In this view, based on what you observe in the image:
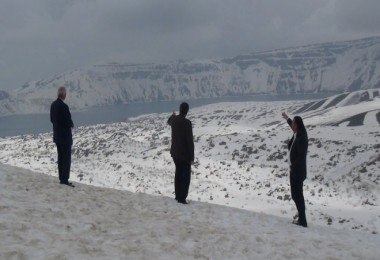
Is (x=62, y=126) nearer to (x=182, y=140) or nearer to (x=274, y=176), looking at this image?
(x=182, y=140)

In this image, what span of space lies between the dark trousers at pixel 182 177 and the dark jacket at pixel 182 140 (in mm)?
254

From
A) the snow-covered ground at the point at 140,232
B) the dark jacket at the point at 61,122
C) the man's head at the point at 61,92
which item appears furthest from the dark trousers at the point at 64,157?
the man's head at the point at 61,92

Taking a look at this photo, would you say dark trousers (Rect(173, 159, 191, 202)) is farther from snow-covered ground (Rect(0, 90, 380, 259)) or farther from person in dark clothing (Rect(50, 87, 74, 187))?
person in dark clothing (Rect(50, 87, 74, 187))

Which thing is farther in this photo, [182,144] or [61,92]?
[182,144]

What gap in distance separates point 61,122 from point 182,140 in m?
4.14

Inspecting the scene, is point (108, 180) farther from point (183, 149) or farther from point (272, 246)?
point (272, 246)

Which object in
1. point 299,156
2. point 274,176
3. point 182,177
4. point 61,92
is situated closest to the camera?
point 299,156

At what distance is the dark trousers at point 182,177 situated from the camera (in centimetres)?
1365

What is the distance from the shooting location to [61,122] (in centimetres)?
1355

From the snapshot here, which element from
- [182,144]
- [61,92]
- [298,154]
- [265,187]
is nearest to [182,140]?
[182,144]

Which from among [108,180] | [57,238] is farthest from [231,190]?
[57,238]

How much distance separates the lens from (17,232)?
8336 mm

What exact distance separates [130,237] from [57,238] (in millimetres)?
1664

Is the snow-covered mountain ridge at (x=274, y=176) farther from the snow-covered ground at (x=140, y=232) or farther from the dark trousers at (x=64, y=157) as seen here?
the dark trousers at (x=64, y=157)
